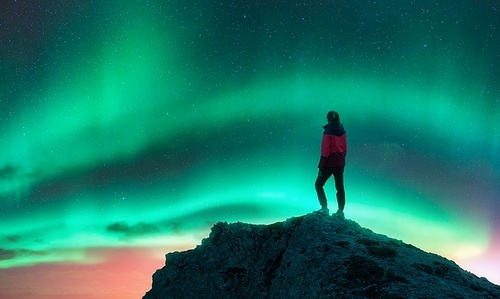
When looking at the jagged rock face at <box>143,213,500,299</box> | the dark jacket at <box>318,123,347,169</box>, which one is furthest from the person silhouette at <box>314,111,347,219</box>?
the jagged rock face at <box>143,213,500,299</box>

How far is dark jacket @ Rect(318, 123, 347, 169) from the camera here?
65.5 feet

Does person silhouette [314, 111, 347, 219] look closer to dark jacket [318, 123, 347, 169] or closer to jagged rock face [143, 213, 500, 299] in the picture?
dark jacket [318, 123, 347, 169]

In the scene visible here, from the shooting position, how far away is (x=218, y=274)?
19797 mm

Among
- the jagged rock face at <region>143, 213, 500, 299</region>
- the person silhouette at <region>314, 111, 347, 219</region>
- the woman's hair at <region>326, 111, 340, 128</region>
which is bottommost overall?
the jagged rock face at <region>143, 213, 500, 299</region>

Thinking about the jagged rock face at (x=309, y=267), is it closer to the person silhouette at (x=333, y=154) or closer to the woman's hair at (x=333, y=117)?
the person silhouette at (x=333, y=154)

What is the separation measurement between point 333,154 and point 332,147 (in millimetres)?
312

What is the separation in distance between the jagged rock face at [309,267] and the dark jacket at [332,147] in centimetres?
243

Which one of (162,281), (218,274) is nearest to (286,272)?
(218,274)

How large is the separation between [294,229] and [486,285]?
794cm

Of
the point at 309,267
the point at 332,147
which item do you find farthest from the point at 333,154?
the point at 309,267

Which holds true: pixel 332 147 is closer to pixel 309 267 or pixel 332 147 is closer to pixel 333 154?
pixel 333 154

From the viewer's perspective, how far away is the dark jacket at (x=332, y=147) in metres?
20.0

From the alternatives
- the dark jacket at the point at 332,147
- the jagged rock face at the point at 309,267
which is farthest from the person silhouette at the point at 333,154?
the jagged rock face at the point at 309,267

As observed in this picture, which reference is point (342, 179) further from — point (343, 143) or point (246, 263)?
point (246, 263)
